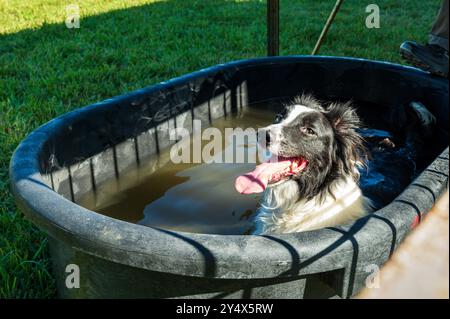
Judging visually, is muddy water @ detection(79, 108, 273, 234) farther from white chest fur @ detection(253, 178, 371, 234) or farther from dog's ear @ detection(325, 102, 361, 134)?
dog's ear @ detection(325, 102, 361, 134)

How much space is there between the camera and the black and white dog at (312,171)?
8.89 ft

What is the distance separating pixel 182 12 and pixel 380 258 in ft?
24.3

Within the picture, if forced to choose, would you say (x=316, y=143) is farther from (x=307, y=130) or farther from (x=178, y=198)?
(x=178, y=198)

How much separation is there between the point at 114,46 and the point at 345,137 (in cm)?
455

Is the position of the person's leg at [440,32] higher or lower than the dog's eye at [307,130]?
higher

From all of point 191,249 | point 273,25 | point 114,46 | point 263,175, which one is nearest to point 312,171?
point 263,175

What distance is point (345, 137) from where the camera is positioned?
2826 mm

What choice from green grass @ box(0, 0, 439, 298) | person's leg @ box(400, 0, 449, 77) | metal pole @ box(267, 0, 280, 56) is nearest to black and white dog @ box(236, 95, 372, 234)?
green grass @ box(0, 0, 439, 298)

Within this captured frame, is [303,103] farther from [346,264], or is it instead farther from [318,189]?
[346,264]

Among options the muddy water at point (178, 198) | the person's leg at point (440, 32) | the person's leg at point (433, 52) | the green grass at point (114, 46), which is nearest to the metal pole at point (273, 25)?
the green grass at point (114, 46)

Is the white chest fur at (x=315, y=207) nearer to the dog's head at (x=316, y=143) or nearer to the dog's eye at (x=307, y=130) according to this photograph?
the dog's head at (x=316, y=143)

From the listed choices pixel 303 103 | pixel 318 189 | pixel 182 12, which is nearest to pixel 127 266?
pixel 318 189

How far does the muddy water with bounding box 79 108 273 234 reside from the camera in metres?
3.26

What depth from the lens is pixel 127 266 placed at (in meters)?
1.78
